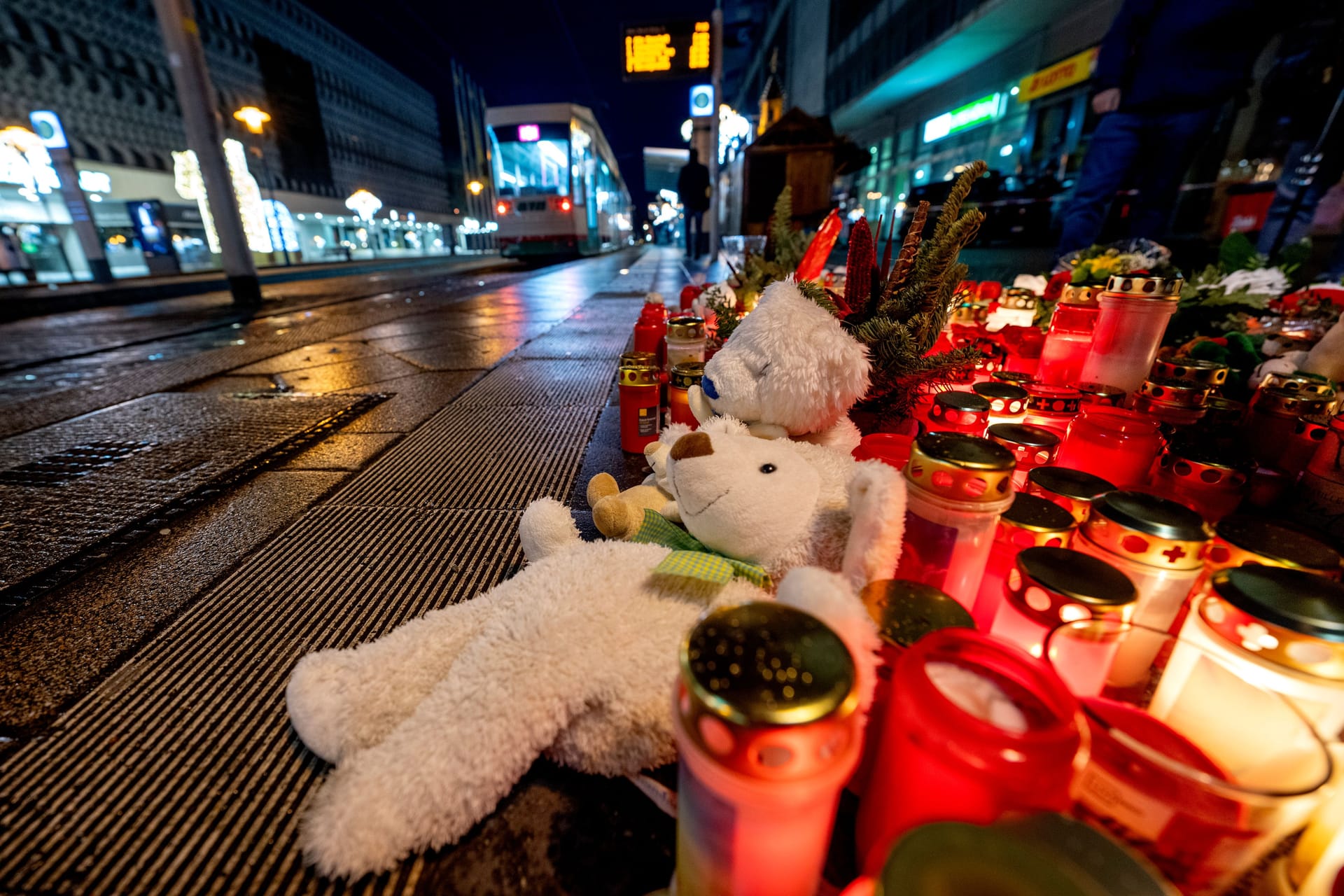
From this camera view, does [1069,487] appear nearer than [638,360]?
Yes

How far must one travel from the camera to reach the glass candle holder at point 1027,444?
82cm

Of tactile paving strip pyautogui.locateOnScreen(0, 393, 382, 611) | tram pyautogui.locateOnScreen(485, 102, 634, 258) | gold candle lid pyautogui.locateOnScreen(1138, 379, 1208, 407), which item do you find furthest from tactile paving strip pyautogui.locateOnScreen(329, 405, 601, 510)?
tram pyautogui.locateOnScreen(485, 102, 634, 258)

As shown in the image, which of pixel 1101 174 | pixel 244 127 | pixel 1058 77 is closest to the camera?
pixel 1101 174

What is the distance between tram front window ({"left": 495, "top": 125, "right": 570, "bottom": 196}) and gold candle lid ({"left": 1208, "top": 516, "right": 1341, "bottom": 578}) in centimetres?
1141

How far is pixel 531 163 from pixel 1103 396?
11.6 meters

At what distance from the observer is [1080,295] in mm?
1330

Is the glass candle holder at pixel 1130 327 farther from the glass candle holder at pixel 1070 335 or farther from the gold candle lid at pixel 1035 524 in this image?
the gold candle lid at pixel 1035 524

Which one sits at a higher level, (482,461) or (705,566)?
(705,566)

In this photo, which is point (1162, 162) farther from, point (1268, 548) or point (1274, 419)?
point (1268, 548)

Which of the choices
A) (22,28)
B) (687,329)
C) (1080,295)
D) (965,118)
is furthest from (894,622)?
(22,28)

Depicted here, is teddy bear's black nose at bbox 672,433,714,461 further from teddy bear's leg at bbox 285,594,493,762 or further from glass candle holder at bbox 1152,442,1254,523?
glass candle holder at bbox 1152,442,1254,523

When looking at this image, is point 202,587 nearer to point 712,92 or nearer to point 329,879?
point 329,879


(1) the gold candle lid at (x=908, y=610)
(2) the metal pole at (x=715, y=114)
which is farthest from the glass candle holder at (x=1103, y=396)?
(2) the metal pole at (x=715, y=114)

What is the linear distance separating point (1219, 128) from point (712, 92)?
597 cm
